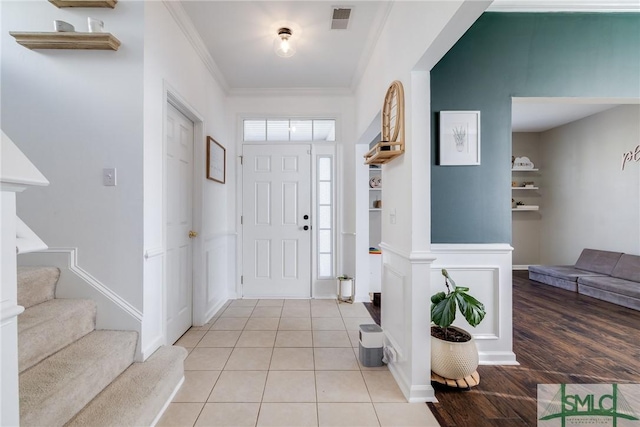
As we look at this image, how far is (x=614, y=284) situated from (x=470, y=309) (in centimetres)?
348

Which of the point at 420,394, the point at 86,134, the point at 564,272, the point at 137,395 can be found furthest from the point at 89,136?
the point at 564,272

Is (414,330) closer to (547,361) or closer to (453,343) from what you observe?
(453,343)

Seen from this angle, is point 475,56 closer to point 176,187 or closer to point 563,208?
point 176,187

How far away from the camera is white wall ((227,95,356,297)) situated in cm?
386

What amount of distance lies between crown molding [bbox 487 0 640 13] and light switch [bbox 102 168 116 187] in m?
2.99

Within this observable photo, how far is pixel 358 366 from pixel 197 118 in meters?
2.66

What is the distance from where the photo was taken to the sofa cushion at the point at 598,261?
4.24 meters

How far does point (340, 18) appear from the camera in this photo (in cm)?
242

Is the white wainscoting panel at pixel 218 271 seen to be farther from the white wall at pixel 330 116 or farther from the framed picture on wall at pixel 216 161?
the framed picture on wall at pixel 216 161

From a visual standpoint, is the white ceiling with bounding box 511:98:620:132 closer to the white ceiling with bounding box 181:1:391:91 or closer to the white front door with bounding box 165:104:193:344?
the white ceiling with bounding box 181:1:391:91

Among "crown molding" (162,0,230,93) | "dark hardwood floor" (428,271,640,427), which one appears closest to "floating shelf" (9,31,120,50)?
"crown molding" (162,0,230,93)

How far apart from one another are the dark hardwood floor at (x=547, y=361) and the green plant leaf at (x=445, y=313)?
475 mm

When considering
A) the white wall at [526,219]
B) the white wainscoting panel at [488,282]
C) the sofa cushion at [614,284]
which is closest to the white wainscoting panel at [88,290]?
the white wainscoting panel at [488,282]

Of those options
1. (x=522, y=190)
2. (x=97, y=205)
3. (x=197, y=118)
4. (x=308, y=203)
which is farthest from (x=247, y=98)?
(x=522, y=190)
